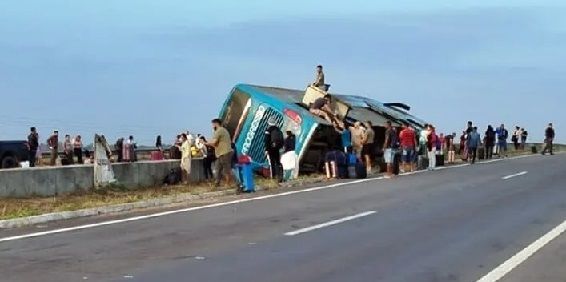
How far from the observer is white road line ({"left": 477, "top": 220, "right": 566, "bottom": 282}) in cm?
995

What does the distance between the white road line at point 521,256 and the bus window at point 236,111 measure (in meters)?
16.2

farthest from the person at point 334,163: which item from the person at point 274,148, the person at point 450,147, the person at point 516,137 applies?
the person at point 516,137

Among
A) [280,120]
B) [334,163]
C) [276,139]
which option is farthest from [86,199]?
[280,120]

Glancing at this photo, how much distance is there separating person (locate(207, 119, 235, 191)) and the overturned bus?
543 centimetres

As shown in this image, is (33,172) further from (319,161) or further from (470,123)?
(470,123)

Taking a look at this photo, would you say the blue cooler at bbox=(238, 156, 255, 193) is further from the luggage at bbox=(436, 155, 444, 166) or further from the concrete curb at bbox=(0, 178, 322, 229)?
the luggage at bbox=(436, 155, 444, 166)

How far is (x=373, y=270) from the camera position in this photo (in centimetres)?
1022

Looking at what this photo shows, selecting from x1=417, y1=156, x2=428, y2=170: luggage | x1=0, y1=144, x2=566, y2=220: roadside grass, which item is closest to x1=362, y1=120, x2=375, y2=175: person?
x1=417, y1=156, x2=428, y2=170: luggage

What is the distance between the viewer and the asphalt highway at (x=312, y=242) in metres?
10.0

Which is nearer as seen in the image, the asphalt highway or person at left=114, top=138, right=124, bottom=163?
the asphalt highway

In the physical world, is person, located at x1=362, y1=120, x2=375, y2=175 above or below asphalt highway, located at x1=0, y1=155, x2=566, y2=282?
above

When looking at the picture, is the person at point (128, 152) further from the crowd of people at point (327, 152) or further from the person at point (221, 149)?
the person at point (221, 149)

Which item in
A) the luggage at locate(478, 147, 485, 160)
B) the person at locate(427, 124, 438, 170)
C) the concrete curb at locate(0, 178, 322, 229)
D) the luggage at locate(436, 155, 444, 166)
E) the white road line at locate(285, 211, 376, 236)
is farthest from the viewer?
the luggage at locate(478, 147, 485, 160)

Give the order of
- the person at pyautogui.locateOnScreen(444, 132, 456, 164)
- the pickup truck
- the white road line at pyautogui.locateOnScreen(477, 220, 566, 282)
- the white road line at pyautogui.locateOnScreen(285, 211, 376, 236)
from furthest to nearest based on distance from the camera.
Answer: the person at pyautogui.locateOnScreen(444, 132, 456, 164)
the pickup truck
the white road line at pyautogui.locateOnScreen(285, 211, 376, 236)
the white road line at pyautogui.locateOnScreen(477, 220, 566, 282)
